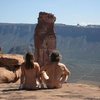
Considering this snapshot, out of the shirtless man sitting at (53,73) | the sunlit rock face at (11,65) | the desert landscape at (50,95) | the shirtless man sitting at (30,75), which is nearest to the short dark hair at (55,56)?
the shirtless man sitting at (53,73)

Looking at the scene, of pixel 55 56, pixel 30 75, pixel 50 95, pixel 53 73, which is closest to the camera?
pixel 50 95

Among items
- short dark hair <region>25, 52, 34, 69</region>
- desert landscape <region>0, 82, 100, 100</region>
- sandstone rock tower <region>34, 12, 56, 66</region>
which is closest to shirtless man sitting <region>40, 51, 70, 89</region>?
short dark hair <region>25, 52, 34, 69</region>

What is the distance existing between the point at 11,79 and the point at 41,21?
103ft

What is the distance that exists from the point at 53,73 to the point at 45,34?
36902 millimetres

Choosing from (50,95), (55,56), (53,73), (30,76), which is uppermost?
(55,56)

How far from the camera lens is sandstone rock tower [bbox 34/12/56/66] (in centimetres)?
4788

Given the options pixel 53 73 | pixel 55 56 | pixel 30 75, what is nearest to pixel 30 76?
pixel 30 75

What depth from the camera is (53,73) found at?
13.9 metres

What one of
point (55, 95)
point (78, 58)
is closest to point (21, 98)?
point (55, 95)

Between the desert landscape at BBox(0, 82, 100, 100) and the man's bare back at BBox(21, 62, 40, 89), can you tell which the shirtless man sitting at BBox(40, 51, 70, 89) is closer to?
the man's bare back at BBox(21, 62, 40, 89)

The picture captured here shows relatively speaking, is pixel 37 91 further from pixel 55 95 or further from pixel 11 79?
pixel 11 79

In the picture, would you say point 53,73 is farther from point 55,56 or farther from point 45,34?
point 45,34

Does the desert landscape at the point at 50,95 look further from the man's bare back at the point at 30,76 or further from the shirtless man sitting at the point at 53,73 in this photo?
the man's bare back at the point at 30,76

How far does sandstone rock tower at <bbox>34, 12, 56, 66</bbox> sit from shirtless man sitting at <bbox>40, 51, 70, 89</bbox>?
105 feet
